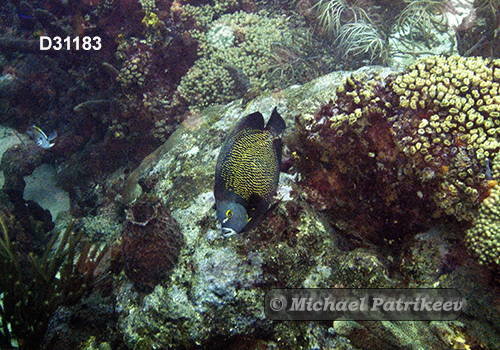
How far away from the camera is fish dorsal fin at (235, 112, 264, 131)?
1997 mm

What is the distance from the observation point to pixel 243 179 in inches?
71.0

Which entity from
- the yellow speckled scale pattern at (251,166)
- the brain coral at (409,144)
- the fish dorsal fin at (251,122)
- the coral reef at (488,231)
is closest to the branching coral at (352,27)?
the brain coral at (409,144)

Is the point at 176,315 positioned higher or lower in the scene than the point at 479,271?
lower

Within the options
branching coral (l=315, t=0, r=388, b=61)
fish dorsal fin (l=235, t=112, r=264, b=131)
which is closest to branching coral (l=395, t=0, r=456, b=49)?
branching coral (l=315, t=0, r=388, b=61)

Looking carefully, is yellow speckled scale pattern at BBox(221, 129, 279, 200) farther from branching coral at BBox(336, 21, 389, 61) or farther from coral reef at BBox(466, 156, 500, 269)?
branching coral at BBox(336, 21, 389, 61)

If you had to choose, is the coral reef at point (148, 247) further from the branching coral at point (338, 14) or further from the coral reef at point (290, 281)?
the branching coral at point (338, 14)

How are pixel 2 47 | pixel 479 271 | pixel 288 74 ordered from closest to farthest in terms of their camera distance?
pixel 479 271, pixel 288 74, pixel 2 47

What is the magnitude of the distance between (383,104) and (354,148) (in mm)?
473

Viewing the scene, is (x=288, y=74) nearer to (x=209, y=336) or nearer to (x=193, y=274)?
(x=193, y=274)

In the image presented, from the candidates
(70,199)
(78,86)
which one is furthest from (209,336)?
(78,86)

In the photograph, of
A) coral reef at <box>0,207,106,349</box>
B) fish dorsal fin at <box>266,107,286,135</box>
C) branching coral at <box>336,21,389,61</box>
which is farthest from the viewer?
branching coral at <box>336,21,389,61</box>

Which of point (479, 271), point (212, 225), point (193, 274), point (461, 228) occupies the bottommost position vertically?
point (193, 274)

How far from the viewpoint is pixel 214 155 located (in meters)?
3.43

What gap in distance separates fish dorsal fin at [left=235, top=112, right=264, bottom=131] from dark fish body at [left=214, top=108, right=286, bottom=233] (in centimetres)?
3
